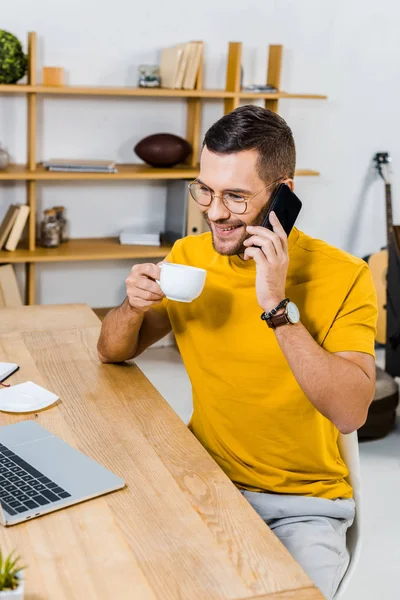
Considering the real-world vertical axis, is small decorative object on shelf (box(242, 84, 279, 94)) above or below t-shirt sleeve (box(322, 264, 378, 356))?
above

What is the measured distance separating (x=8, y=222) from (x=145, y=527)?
2.97m

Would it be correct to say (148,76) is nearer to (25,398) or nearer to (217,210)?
(217,210)

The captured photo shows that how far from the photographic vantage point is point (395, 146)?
4.85 metres

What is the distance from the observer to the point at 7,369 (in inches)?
72.1

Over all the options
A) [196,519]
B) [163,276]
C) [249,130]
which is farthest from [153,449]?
[249,130]

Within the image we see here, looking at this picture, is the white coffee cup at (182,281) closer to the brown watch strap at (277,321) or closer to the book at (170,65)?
the brown watch strap at (277,321)

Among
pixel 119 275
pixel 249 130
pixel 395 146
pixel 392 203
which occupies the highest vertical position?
pixel 249 130

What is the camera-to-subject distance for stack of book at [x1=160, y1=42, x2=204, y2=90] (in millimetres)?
3986

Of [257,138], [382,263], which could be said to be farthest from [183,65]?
[257,138]

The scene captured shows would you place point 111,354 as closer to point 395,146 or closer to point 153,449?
point 153,449

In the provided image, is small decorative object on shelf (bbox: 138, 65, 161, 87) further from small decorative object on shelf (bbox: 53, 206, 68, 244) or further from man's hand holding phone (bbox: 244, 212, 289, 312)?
man's hand holding phone (bbox: 244, 212, 289, 312)

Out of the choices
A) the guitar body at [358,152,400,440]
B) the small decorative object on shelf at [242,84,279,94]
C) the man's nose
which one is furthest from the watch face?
the small decorative object on shelf at [242,84,279,94]

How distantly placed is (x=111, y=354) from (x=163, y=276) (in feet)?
1.00

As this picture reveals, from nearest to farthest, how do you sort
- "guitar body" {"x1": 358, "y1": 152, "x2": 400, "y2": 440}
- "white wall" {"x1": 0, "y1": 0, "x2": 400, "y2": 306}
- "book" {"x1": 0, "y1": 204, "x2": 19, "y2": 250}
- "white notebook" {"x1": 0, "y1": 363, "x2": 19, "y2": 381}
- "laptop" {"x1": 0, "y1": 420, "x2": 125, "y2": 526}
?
"laptop" {"x1": 0, "y1": 420, "x2": 125, "y2": 526}, "white notebook" {"x1": 0, "y1": 363, "x2": 19, "y2": 381}, "guitar body" {"x1": 358, "y1": 152, "x2": 400, "y2": 440}, "book" {"x1": 0, "y1": 204, "x2": 19, "y2": 250}, "white wall" {"x1": 0, "y1": 0, "x2": 400, "y2": 306}
